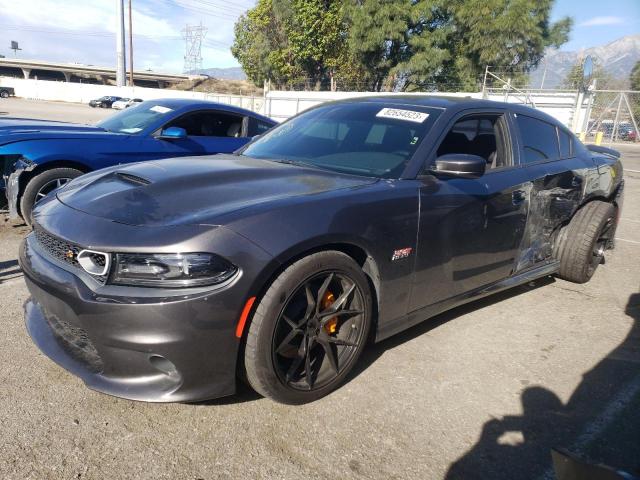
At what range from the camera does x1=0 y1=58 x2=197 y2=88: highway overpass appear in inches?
3356

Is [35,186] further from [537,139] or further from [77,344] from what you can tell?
[537,139]

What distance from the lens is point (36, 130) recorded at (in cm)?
527

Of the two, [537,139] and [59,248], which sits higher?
[537,139]

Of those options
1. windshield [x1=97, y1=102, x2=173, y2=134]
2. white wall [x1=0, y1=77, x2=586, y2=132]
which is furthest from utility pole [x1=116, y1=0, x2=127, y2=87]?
windshield [x1=97, y1=102, x2=173, y2=134]

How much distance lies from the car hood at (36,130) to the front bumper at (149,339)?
3.52 m

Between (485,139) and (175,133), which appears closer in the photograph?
(485,139)

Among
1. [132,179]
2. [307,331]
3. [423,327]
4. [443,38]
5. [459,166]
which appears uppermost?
[443,38]

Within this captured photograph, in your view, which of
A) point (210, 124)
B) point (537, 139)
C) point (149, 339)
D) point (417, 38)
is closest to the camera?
point (149, 339)

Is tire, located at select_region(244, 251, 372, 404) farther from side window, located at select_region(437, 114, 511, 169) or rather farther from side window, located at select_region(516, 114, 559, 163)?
side window, located at select_region(516, 114, 559, 163)

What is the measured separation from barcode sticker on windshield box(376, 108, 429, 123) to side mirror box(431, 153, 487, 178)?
0.40m

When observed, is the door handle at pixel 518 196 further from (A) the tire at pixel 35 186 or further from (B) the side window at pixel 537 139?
(A) the tire at pixel 35 186

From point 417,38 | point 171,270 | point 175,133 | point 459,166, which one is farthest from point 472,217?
point 417,38

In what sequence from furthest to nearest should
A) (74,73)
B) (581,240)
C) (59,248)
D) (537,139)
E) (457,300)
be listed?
(74,73)
(581,240)
(537,139)
(457,300)
(59,248)

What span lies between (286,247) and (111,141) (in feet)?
13.3
